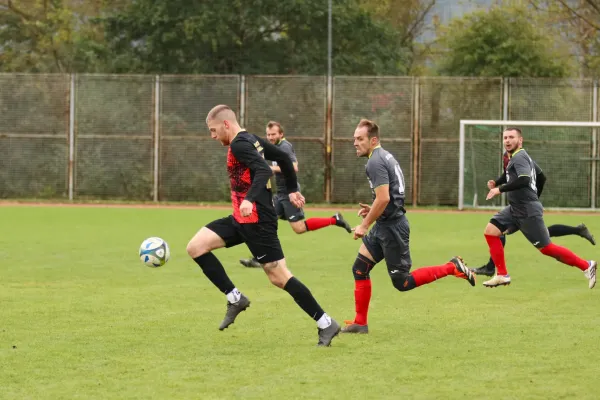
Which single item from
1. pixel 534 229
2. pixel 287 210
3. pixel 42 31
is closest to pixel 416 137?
pixel 287 210

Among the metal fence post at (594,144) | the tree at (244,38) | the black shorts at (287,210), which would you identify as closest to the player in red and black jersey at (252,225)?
the black shorts at (287,210)

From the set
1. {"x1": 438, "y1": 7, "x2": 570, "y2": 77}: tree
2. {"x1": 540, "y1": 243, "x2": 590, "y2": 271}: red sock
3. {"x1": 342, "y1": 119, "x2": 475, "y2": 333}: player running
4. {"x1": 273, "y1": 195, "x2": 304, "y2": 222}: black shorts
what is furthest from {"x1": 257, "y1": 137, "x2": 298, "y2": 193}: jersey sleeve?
{"x1": 438, "y1": 7, "x2": 570, "y2": 77}: tree

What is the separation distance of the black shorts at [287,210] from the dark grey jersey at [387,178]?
6.14 metres

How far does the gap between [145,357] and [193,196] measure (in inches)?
867

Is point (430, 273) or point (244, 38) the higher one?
point (244, 38)

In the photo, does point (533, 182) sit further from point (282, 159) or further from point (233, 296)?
point (233, 296)

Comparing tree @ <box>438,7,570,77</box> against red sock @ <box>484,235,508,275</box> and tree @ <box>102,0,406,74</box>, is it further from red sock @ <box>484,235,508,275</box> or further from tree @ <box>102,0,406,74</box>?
red sock @ <box>484,235,508,275</box>

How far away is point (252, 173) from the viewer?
8.88m

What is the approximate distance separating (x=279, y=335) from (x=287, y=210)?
665cm

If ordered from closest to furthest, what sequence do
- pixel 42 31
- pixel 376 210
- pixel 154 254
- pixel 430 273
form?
pixel 376 210
pixel 430 273
pixel 154 254
pixel 42 31

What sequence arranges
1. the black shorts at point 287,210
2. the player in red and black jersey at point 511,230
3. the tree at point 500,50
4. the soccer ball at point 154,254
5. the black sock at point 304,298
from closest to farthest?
the black sock at point 304,298 → the soccer ball at point 154,254 → the player in red and black jersey at point 511,230 → the black shorts at point 287,210 → the tree at point 500,50

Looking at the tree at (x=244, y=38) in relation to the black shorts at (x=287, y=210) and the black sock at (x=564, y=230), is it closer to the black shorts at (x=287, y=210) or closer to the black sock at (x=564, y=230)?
the black shorts at (x=287, y=210)

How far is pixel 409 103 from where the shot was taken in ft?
97.6

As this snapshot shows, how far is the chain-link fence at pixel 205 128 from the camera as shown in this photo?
96.6ft
